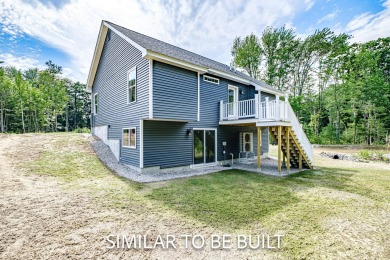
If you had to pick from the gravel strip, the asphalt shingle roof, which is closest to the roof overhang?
the asphalt shingle roof

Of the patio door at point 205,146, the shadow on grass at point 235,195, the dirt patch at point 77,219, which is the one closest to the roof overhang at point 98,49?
the patio door at point 205,146

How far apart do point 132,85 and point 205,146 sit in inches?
198

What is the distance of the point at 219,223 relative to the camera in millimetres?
3732

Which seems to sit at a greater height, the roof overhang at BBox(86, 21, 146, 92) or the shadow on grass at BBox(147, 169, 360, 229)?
the roof overhang at BBox(86, 21, 146, 92)

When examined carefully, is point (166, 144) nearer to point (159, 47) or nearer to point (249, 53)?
point (159, 47)

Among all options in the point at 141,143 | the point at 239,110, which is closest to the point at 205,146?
the point at 239,110

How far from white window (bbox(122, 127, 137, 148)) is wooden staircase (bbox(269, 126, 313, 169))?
263 inches

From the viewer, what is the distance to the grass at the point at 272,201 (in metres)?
3.27

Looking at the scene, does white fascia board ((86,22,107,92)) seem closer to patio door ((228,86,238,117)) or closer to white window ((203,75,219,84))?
white window ((203,75,219,84))

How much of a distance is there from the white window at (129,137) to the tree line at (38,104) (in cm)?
2172

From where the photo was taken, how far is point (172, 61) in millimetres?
7914

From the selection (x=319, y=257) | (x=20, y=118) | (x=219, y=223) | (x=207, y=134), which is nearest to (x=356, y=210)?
(x=319, y=257)

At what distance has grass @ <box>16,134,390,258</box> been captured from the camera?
3271 mm

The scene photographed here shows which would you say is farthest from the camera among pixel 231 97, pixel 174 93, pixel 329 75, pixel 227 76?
pixel 329 75
